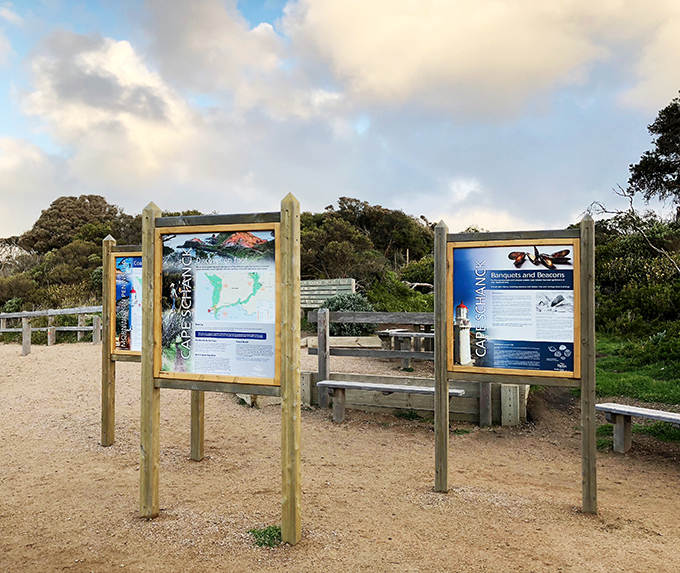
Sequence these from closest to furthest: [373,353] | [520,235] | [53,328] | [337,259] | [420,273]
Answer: [520,235], [373,353], [53,328], [337,259], [420,273]

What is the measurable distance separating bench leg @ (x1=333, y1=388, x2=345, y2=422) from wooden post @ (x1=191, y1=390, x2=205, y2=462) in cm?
217

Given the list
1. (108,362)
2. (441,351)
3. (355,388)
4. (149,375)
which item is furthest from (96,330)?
(441,351)

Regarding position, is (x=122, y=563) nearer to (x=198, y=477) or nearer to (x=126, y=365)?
(x=198, y=477)

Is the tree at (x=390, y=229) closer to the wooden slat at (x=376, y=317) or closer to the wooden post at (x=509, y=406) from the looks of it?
the wooden slat at (x=376, y=317)

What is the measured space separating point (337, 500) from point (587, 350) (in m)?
2.40

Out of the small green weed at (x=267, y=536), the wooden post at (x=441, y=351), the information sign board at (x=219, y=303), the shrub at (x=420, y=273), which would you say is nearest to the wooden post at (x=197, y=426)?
the information sign board at (x=219, y=303)

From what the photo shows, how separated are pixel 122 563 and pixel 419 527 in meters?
2.01

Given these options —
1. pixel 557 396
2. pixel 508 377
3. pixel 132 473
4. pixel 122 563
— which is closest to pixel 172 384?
pixel 122 563

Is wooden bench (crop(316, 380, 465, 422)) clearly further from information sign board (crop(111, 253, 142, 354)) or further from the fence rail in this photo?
the fence rail

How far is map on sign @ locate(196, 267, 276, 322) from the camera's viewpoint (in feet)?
12.1

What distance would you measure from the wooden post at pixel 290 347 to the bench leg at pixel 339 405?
357cm

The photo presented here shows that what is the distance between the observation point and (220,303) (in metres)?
3.83

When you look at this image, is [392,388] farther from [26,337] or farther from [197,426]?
[26,337]

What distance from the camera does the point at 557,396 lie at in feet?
26.7
